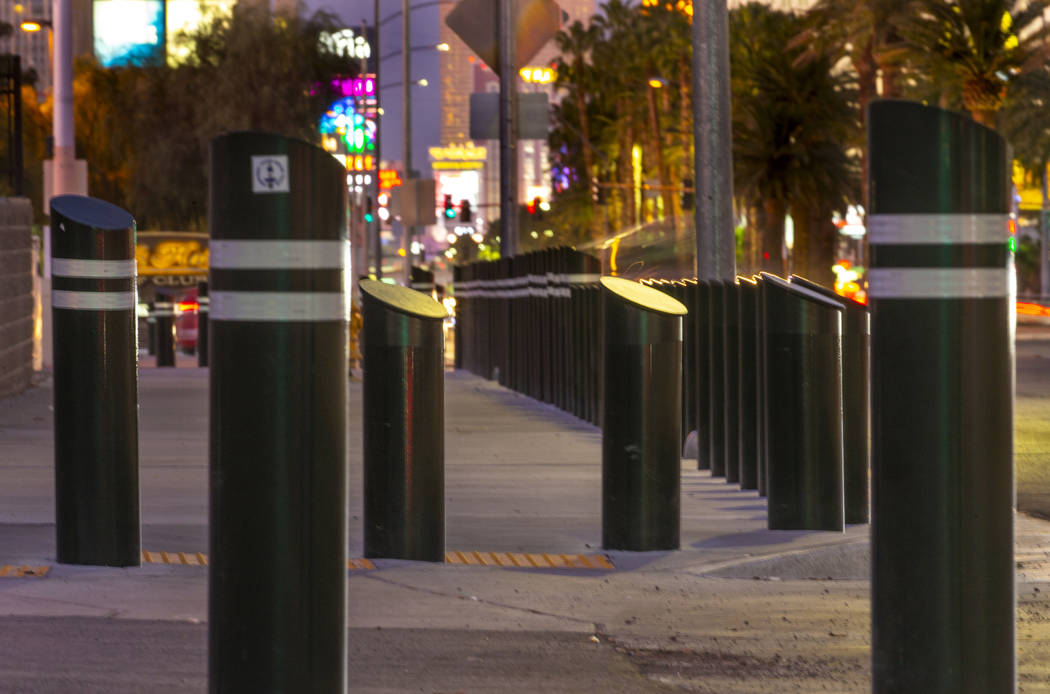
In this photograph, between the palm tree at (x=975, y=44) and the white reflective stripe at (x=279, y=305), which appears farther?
the palm tree at (x=975, y=44)

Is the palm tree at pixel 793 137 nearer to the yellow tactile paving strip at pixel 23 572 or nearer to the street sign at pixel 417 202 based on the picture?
the street sign at pixel 417 202

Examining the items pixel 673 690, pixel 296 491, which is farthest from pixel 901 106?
pixel 673 690

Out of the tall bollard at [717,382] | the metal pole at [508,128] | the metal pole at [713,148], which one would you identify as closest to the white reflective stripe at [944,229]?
the tall bollard at [717,382]

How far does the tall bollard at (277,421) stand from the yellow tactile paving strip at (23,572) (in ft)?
10.6

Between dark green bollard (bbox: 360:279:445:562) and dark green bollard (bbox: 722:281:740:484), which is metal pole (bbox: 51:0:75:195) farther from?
dark green bollard (bbox: 360:279:445:562)

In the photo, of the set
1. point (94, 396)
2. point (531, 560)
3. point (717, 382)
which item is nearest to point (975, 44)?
point (717, 382)

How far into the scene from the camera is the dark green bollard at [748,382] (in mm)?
9945

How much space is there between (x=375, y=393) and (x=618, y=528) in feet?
3.94

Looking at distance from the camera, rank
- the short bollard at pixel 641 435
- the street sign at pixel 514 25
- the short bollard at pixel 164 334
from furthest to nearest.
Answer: the short bollard at pixel 164 334 → the street sign at pixel 514 25 → the short bollard at pixel 641 435

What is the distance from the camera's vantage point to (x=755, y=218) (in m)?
54.6

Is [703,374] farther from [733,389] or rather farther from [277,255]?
[277,255]

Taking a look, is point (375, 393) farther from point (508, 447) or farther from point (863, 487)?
point (508, 447)

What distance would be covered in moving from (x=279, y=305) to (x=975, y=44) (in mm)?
36843

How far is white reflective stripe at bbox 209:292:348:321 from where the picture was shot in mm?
4035
